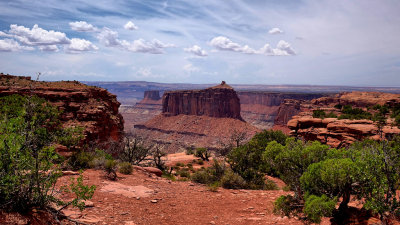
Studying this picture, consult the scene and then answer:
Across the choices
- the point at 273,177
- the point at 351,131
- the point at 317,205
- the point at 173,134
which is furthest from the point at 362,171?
the point at 173,134

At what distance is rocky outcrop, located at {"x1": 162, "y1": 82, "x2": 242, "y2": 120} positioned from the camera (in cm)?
10181

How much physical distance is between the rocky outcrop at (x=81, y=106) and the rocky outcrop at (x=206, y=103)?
239ft

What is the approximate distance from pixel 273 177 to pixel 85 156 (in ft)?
53.7

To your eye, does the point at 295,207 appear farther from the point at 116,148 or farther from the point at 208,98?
the point at 208,98

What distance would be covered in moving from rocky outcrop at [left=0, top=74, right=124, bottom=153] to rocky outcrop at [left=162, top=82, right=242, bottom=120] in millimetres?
72978

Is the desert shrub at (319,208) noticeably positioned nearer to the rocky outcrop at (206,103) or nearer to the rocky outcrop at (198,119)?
the rocky outcrop at (198,119)

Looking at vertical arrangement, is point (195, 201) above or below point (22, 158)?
Answer: below

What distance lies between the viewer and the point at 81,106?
94.6ft

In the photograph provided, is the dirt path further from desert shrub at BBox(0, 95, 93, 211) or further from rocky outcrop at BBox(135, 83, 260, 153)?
rocky outcrop at BBox(135, 83, 260, 153)

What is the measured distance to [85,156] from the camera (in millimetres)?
16562

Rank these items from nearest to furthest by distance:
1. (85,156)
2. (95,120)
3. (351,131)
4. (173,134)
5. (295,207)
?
(295,207), (85,156), (351,131), (95,120), (173,134)

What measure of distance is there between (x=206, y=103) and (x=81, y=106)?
78.6 metres

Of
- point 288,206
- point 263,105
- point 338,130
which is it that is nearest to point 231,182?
point 288,206

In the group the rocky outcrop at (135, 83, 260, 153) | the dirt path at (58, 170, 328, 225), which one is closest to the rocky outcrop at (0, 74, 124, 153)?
the dirt path at (58, 170, 328, 225)
